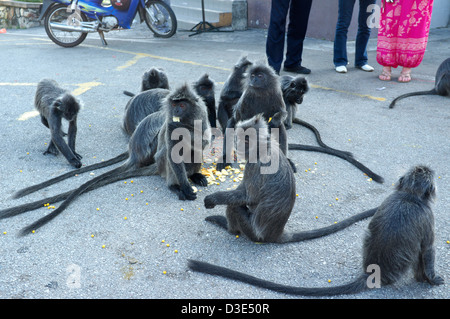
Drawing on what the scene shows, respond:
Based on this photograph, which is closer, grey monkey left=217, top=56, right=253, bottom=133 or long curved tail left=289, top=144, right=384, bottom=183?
long curved tail left=289, top=144, right=384, bottom=183

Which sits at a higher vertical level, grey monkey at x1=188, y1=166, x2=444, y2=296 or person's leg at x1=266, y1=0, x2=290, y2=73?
person's leg at x1=266, y1=0, x2=290, y2=73

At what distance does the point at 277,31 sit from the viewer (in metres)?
6.32

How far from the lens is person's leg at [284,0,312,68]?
6.61 metres

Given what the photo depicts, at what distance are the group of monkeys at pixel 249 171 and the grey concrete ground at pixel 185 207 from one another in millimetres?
91

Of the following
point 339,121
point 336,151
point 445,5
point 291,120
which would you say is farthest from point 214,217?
point 445,5

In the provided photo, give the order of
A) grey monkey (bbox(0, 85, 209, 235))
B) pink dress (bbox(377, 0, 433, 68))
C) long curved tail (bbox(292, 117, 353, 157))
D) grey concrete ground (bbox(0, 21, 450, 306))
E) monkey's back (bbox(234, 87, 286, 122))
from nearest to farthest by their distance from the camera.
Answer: grey concrete ground (bbox(0, 21, 450, 306)) < grey monkey (bbox(0, 85, 209, 235)) < monkey's back (bbox(234, 87, 286, 122)) < long curved tail (bbox(292, 117, 353, 157)) < pink dress (bbox(377, 0, 433, 68))

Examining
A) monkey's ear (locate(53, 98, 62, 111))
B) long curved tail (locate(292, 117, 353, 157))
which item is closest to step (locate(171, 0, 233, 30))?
long curved tail (locate(292, 117, 353, 157))

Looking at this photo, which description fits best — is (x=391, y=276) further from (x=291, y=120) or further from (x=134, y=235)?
(x=291, y=120)

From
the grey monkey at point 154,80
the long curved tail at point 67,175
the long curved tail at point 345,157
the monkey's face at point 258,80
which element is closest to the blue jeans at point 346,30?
the long curved tail at point 345,157

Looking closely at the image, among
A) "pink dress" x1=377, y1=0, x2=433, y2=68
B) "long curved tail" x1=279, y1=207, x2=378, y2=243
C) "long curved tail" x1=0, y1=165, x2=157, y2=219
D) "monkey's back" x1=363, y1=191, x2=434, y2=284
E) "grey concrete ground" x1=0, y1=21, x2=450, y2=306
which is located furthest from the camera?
"pink dress" x1=377, y1=0, x2=433, y2=68

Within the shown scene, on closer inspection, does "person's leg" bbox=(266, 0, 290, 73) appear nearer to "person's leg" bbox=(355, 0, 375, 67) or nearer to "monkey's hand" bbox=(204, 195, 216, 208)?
"person's leg" bbox=(355, 0, 375, 67)

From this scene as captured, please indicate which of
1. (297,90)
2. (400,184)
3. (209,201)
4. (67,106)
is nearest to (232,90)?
(297,90)

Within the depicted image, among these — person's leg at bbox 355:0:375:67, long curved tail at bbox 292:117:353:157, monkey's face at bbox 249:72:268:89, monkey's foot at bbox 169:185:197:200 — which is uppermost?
person's leg at bbox 355:0:375:67

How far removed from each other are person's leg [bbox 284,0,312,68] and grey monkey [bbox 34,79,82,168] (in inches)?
160
